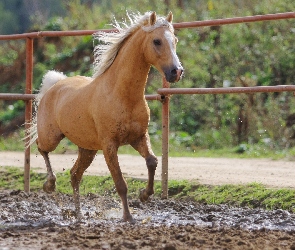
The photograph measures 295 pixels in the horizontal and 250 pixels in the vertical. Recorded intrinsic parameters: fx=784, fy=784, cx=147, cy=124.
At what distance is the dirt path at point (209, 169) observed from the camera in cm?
861

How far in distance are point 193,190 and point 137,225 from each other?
1.94 metres

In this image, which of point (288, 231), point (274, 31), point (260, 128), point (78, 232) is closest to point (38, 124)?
point (78, 232)

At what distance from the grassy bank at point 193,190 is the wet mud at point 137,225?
0.24 m

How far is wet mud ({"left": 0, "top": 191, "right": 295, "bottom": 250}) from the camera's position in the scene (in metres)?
5.40

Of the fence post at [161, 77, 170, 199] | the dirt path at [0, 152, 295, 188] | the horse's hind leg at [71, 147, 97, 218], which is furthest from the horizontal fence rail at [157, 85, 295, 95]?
the dirt path at [0, 152, 295, 188]

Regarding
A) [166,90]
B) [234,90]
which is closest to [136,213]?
[166,90]

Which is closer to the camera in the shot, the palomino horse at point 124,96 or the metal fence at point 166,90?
the palomino horse at point 124,96

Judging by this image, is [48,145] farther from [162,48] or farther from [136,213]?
[162,48]

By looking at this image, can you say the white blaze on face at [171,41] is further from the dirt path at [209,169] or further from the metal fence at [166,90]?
the dirt path at [209,169]

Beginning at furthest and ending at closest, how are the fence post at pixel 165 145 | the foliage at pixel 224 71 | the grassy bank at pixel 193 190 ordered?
1. the foliage at pixel 224 71
2. the fence post at pixel 165 145
3. the grassy bank at pixel 193 190

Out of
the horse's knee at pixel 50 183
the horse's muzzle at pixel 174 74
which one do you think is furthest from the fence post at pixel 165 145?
the horse's muzzle at pixel 174 74

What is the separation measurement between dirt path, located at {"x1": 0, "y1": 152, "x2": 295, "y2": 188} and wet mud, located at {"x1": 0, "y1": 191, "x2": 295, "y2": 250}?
91 cm

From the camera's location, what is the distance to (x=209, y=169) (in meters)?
9.67

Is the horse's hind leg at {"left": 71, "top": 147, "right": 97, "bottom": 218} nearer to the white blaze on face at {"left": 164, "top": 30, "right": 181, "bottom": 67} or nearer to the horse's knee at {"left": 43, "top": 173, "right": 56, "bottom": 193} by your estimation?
the horse's knee at {"left": 43, "top": 173, "right": 56, "bottom": 193}
